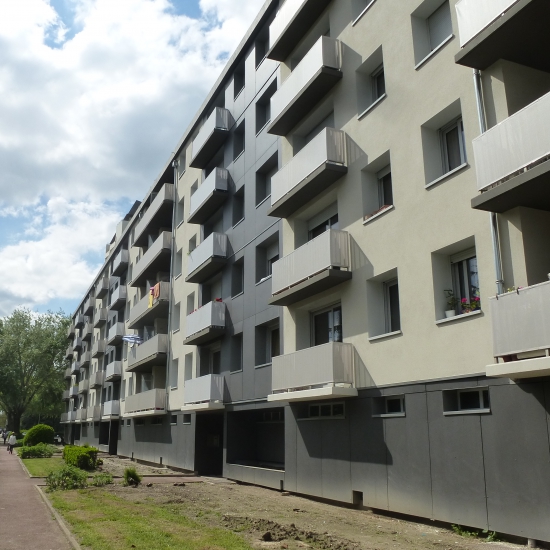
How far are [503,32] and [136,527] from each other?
11.5 m

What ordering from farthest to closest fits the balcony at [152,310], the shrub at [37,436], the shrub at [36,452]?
the shrub at [37,436] < the shrub at [36,452] < the balcony at [152,310]

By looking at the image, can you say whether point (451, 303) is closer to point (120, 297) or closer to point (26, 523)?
point (26, 523)

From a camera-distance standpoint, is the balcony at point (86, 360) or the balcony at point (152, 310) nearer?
the balcony at point (152, 310)

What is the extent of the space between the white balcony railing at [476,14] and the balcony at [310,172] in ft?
17.6

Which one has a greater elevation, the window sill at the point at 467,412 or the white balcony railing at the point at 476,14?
the white balcony railing at the point at 476,14

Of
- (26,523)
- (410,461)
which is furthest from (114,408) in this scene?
(410,461)

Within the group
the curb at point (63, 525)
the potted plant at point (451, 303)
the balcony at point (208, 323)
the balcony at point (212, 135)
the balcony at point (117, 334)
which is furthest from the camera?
the balcony at point (117, 334)

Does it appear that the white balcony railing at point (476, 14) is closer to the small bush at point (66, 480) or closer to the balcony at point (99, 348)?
the small bush at point (66, 480)

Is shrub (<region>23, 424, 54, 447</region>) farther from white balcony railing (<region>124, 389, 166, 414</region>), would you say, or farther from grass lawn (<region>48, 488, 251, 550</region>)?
grass lawn (<region>48, 488, 251, 550</region>)

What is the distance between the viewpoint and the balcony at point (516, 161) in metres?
9.67

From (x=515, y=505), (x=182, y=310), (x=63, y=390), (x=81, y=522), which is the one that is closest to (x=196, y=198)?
(x=182, y=310)

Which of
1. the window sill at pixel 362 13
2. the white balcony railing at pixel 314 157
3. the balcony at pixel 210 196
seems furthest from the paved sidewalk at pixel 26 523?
the window sill at pixel 362 13

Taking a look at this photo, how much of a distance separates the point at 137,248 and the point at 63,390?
40967mm

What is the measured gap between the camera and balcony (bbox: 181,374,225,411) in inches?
915
